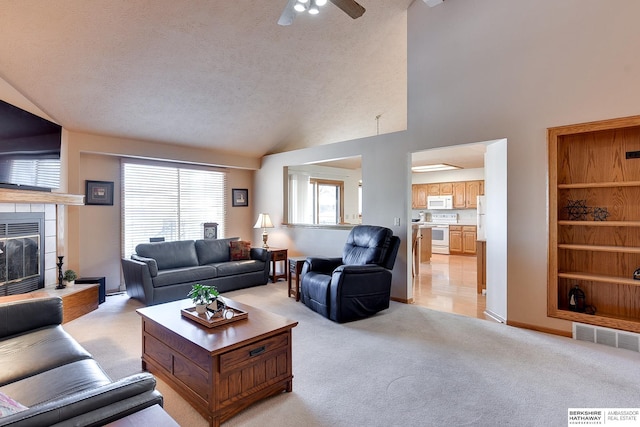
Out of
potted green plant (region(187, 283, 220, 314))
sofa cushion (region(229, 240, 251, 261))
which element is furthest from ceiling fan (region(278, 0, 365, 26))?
sofa cushion (region(229, 240, 251, 261))

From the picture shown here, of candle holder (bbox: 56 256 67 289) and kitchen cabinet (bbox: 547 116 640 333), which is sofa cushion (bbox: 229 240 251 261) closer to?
candle holder (bbox: 56 256 67 289)

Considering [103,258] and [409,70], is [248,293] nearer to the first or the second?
[103,258]

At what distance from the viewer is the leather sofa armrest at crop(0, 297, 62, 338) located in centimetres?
225

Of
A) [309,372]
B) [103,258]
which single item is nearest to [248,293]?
[103,258]

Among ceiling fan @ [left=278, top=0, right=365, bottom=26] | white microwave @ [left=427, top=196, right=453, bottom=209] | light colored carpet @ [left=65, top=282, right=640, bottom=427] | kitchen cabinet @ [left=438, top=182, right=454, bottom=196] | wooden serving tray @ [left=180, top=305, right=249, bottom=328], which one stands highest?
ceiling fan @ [left=278, top=0, right=365, bottom=26]

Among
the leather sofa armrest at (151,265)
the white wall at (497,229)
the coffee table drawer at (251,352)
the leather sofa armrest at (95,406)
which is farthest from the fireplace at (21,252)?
the white wall at (497,229)

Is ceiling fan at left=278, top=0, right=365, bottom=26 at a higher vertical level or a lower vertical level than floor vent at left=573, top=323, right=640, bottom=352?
higher

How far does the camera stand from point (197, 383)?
2.07 metres

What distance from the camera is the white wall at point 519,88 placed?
119 inches

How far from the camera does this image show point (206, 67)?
13.5 feet

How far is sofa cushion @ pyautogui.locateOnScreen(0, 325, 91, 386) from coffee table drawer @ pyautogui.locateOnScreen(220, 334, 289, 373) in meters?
0.86

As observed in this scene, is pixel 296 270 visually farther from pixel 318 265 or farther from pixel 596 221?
pixel 596 221

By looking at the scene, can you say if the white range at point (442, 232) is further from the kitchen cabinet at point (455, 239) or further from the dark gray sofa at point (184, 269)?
the dark gray sofa at point (184, 269)

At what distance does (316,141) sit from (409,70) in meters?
2.48
